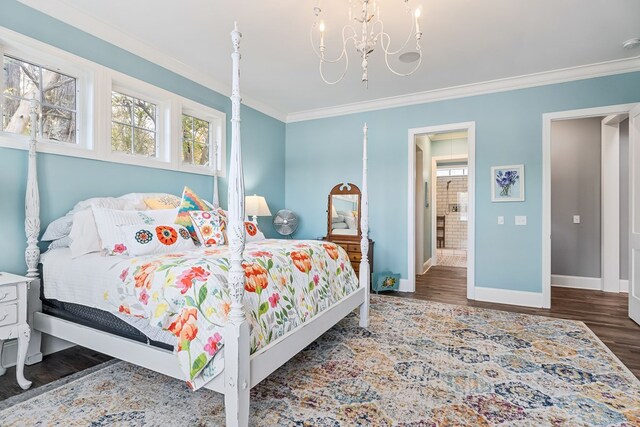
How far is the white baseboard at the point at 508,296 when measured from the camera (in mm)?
3768

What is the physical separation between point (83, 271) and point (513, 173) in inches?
172

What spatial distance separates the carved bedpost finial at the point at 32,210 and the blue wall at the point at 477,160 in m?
3.37

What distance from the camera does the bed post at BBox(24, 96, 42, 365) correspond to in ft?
7.36

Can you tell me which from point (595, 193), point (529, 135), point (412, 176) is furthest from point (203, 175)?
point (595, 193)

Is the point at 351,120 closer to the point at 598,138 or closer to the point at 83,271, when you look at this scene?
the point at 598,138

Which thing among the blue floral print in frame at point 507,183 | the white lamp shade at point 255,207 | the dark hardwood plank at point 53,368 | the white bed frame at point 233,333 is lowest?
the dark hardwood plank at point 53,368

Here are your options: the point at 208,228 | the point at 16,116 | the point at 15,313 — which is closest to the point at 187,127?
the point at 16,116

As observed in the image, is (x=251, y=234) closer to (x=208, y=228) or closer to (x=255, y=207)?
(x=208, y=228)

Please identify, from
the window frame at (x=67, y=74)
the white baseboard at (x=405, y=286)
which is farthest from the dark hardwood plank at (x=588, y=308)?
the window frame at (x=67, y=74)

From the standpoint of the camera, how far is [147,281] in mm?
1680

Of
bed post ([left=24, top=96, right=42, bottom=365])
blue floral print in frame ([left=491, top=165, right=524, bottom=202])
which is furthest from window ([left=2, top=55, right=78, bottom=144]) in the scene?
blue floral print in frame ([left=491, top=165, right=524, bottom=202])

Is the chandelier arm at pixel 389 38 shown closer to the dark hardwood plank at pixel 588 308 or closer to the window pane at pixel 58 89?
the window pane at pixel 58 89

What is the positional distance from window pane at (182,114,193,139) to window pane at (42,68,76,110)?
1114mm

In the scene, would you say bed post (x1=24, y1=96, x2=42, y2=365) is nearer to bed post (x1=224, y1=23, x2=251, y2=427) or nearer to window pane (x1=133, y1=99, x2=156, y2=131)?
window pane (x1=133, y1=99, x2=156, y2=131)
